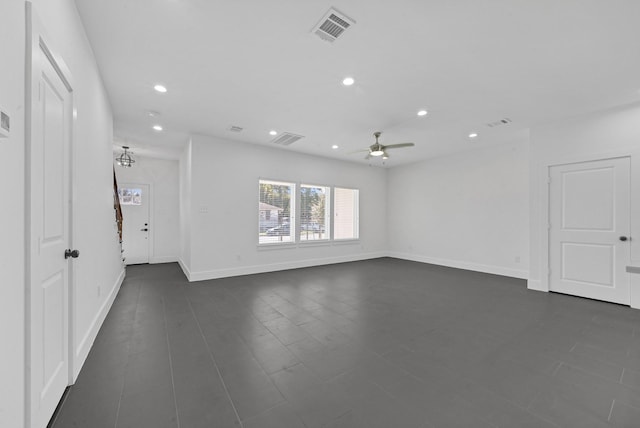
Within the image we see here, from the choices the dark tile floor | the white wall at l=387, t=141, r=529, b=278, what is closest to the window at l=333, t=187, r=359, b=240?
the white wall at l=387, t=141, r=529, b=278

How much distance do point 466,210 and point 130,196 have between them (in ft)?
29.9

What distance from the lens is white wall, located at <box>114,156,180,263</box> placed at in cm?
708

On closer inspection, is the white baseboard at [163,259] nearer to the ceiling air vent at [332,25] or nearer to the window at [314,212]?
the window at [314,212]

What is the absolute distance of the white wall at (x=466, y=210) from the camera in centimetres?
559

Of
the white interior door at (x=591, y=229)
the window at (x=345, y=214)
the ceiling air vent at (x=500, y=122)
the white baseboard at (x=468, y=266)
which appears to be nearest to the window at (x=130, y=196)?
the window at (x=345, y=214)

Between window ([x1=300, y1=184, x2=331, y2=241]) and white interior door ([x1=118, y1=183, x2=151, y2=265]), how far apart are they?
4454 millimetres

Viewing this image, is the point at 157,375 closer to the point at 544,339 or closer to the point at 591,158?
the point at 544,339

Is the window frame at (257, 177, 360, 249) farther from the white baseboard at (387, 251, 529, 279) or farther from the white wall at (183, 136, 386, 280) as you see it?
the white baseboard at (387, 251, 529, 279)

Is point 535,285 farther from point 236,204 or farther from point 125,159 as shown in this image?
point 125,159

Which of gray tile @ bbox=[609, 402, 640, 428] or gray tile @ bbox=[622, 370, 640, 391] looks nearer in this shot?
gray tile @ bbox=[609, 402, 640, 428]

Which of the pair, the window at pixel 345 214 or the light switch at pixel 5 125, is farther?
the window at pixel 345 214

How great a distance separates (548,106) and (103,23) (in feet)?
18.9

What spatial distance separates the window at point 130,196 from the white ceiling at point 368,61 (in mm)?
3181

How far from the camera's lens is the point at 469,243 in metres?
6.42
